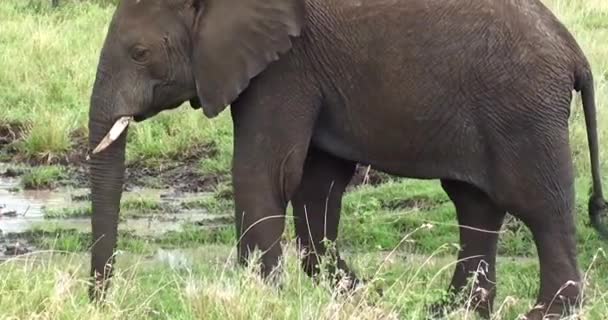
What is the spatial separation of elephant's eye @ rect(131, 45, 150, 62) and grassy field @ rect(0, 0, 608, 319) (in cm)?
91

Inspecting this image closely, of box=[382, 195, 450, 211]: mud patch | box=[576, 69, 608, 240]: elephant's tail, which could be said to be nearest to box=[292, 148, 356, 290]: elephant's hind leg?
box=[576, 69, 608, 240]: elephant's tail

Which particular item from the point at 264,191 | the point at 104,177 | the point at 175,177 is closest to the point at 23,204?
the point at 175,177

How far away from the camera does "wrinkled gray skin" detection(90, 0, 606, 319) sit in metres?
5.98

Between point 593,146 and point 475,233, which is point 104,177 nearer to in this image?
point 475,233

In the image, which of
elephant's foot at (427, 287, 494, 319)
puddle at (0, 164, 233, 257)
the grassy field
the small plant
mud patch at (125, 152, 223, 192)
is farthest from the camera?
mud patch at (125, 152, 223, 192)

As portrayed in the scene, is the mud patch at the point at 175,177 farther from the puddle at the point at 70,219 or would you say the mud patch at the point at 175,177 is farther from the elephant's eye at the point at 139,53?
the elephant's eye at the point at 139,53

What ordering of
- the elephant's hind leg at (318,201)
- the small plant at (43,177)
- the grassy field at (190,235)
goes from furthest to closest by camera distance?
1. the small plant at (43,177)
2. the elephant's hind leg at (318,201)
3. the grassy field at (190,235)

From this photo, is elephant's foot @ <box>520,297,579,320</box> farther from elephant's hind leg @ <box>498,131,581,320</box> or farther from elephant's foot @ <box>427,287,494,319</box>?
elephant's foot @ <box>427,287,494,319</box>

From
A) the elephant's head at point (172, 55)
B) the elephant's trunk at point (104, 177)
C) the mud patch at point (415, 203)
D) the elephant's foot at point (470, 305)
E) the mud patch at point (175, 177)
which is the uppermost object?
the elephant's head at point (172, 55)

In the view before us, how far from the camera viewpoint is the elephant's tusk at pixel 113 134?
5961 mm

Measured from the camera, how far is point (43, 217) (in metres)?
8.73

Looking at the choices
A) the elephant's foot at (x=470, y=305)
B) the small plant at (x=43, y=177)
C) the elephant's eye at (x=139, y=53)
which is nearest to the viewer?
the elephant's foot at (x=470, y=305)

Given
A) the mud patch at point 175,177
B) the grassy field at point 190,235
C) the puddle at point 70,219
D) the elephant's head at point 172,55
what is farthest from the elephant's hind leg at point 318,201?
the mud patch at point 175,177

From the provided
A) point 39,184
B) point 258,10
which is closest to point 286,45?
point 258,10
